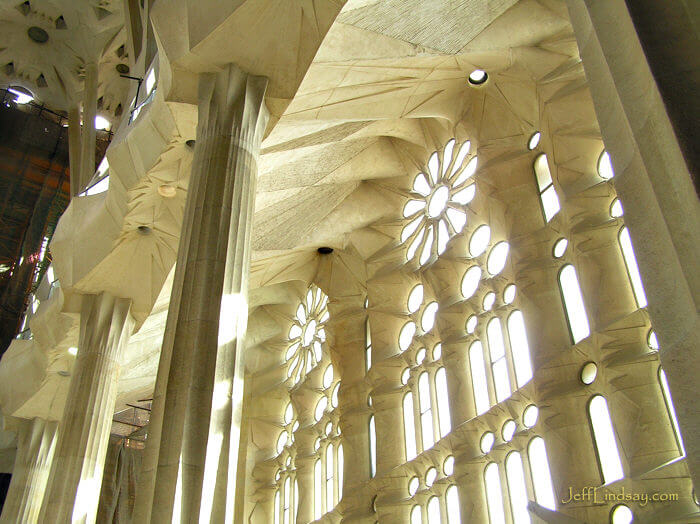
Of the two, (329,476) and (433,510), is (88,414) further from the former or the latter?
(329,476)

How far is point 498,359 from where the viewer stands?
11781 mm

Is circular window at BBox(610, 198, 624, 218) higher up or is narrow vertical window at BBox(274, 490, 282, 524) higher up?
circular window at BBox(610, 198, 624, 218)

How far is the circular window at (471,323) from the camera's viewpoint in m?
12.6

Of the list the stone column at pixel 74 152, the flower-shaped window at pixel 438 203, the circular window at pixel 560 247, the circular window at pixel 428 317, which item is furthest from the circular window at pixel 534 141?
the stone column at pixel 74 152

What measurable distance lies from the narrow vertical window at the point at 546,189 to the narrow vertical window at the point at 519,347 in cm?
181

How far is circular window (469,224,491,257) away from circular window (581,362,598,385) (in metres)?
3.88

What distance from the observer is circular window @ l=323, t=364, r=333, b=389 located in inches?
699

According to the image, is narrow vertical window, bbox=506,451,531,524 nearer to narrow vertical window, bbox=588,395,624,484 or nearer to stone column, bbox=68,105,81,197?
narrow vertical window, bbox=588,395,624,484

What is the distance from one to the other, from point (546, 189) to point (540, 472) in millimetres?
4808

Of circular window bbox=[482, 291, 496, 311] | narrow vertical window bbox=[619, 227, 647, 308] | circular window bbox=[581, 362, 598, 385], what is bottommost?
circular window bbox=[581, 362, 598, 385]

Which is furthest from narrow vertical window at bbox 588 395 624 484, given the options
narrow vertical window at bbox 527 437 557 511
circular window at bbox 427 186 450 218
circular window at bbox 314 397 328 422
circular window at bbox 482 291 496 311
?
circular window at bbox 314 397 328 422

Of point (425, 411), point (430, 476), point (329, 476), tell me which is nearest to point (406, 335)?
point (425, 411)

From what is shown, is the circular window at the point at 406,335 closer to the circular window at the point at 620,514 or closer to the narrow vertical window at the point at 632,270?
the narrow vertical window at the point at 632,270

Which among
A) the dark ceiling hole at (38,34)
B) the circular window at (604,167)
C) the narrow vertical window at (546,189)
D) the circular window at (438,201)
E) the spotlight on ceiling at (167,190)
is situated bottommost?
the spotlight on ceiling at (167,190)
